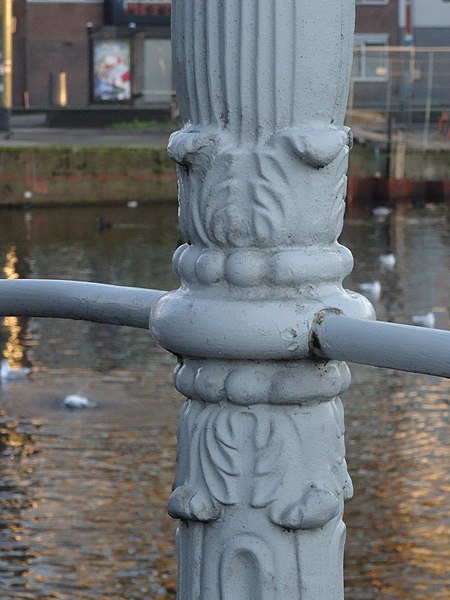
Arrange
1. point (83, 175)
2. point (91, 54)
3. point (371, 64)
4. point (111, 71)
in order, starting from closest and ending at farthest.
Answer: point (83, 175), point (371, 64), point (111, 71), point (91, 54)

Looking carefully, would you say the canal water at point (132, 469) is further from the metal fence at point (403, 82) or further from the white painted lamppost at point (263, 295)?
the metal fence at point (403, 82)

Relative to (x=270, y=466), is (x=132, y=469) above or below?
below

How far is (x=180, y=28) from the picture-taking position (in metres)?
1.42

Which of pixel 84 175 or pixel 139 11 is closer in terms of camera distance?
pixel 84 175

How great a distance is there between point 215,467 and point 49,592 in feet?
14.0

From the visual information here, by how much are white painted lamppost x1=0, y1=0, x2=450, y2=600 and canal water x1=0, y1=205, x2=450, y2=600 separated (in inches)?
162

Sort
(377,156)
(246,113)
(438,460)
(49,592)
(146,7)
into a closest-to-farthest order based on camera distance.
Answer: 1. (246,113)
2. (49,592)
3. (438,460)
4. (377,156)
5. (146,7)

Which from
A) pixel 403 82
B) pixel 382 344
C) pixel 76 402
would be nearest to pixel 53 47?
pixel 403 82

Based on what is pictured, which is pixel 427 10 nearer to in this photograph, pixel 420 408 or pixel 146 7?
pixel 146 7

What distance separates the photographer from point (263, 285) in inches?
55.0

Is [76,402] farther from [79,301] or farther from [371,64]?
[371,64]

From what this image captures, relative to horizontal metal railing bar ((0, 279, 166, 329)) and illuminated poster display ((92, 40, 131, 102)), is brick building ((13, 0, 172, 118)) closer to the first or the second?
illuminated poster display ((92, 40, 131, 102))

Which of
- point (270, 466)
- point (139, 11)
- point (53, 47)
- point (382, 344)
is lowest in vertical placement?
point (270, 466)

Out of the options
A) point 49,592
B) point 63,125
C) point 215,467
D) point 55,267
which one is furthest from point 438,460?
point 63,125
